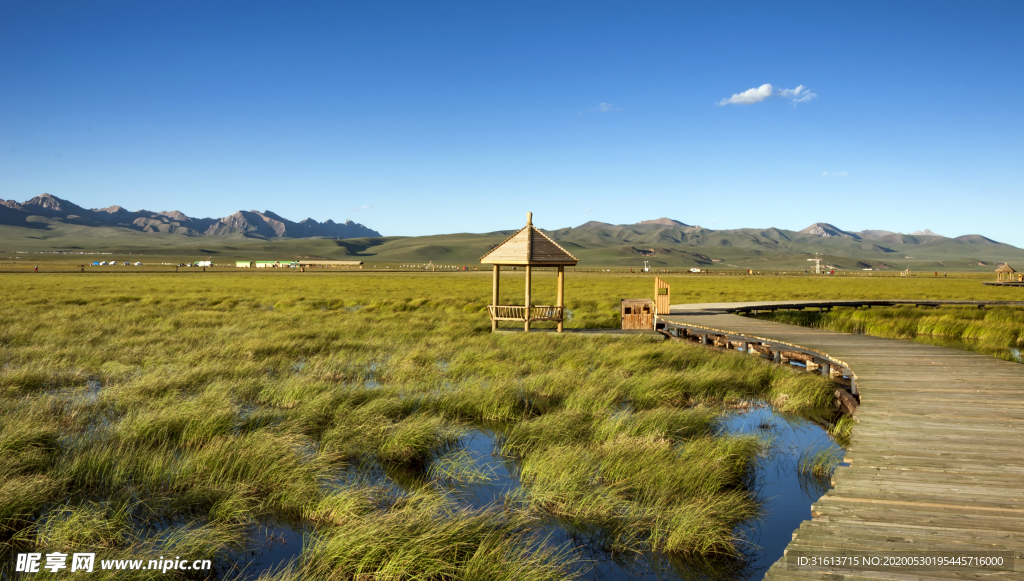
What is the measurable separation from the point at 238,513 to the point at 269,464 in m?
0.90

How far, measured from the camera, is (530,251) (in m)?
18.4

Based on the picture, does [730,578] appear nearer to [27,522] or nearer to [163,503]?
[163,503]

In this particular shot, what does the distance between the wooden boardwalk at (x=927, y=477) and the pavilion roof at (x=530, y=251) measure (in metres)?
9.23

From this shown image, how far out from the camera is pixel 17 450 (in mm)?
7188

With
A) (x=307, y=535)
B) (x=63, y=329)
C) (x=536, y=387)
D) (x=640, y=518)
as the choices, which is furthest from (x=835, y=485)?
(x=63, y=329)

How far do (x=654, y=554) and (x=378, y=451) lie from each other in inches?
156

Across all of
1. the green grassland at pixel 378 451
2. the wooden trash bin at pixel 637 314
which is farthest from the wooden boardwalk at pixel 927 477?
the wooden trash bin at pixel 637 314

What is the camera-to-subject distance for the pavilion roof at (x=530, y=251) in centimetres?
1833

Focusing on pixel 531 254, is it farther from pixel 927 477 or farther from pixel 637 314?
pixel 927 477

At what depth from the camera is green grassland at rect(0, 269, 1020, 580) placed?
5.38 meters

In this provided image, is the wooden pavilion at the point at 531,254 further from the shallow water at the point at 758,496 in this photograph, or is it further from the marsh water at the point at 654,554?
the marsh water at the point at 654,554

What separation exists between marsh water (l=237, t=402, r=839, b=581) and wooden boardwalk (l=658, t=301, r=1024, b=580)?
33.8 inches

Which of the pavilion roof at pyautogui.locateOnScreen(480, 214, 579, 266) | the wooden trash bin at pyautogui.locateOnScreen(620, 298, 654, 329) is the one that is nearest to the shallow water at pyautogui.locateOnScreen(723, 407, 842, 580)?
the pavilion roof at pyautogui.locateOnScreen(480, 214, 579, 266)

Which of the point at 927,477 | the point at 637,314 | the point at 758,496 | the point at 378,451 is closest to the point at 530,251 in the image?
the point at 637,314
